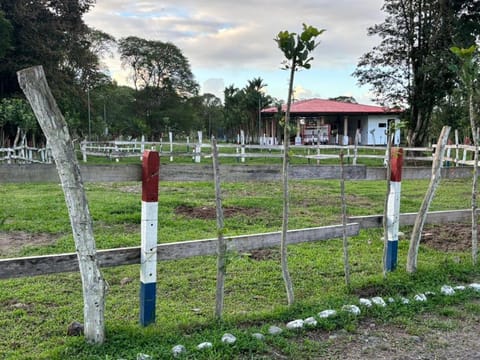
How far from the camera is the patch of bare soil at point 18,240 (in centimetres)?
511

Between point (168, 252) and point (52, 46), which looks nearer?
point (168, 252)

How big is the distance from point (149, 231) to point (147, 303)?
19.5 inches

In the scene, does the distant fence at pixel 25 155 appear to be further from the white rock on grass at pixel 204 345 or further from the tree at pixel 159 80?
the tree at pixel 159 80

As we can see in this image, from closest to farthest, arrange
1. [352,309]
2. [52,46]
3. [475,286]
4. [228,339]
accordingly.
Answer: [228,339]
[352,309]
[475,286]
[52,46]

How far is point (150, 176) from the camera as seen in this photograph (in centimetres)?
283

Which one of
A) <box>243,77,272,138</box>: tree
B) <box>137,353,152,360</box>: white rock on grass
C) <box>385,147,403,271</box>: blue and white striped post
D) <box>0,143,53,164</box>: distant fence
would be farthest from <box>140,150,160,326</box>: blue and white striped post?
<box>243,77,272,138</box>: tree

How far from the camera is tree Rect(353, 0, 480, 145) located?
1956cm

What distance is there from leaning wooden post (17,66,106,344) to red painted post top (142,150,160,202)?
42cm

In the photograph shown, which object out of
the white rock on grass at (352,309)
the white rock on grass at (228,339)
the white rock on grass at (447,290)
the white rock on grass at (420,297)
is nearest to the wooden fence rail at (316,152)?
the white rock on grass at (447,290)

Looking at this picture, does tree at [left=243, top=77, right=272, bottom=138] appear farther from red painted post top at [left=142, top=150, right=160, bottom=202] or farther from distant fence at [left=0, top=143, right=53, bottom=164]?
red painted post top at [left=142, top=150, right=160, bottom=202]

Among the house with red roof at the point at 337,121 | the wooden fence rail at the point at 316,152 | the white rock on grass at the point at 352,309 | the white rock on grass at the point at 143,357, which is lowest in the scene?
the white rock on grass at the point at 352,309

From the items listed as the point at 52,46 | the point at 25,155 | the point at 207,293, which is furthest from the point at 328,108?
the point at 207,293

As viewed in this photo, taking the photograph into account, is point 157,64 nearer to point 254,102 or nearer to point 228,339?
point 254,102

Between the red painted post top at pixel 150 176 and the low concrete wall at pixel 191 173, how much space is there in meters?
0.15
